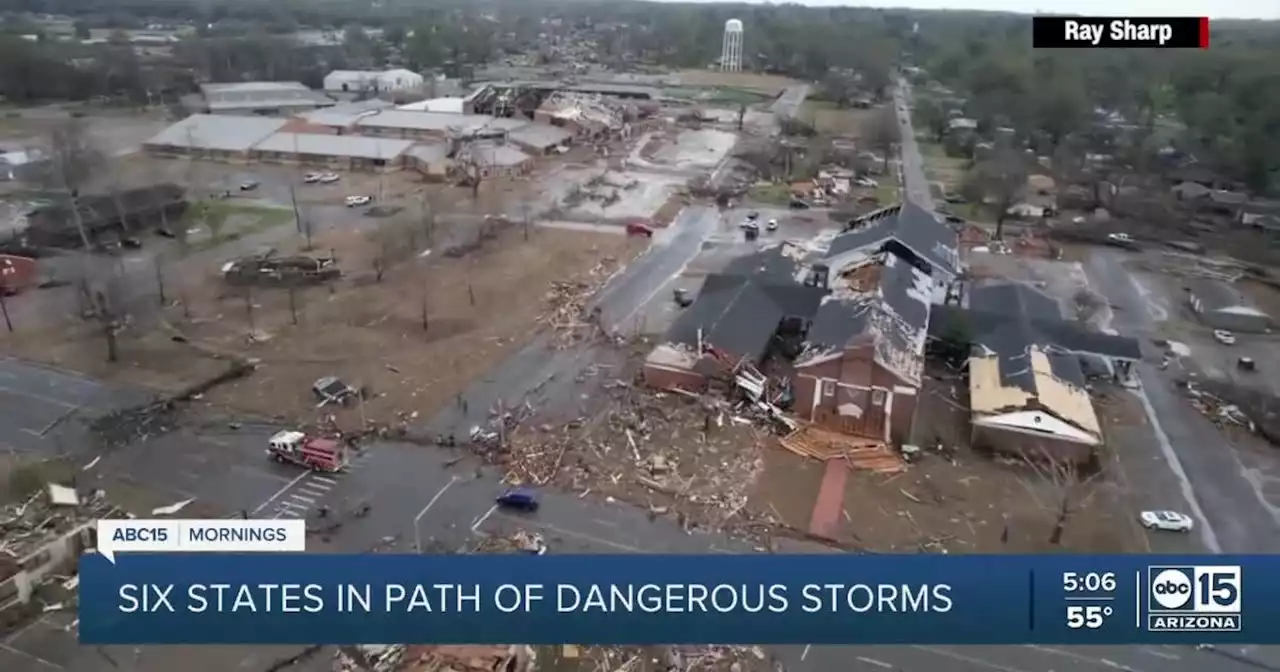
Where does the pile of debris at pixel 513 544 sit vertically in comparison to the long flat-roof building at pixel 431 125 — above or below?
below

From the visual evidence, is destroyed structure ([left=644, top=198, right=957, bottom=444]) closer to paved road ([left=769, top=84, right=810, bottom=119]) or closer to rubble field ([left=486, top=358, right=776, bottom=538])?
rubble field ([left=486, top=358, right=776, bottom=538])

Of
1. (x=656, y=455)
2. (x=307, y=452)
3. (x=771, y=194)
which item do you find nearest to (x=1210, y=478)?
(x=656, y=455)

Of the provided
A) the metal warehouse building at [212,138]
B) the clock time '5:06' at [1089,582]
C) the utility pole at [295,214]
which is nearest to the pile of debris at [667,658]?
the clock time '5:06' at [1089,582]

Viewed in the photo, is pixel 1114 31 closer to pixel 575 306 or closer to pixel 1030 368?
pixel 1030 368

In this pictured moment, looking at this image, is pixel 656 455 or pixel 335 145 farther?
pixel 335 145

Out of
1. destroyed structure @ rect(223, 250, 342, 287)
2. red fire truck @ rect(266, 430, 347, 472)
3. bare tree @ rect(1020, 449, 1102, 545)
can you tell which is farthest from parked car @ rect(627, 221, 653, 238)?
bare tree @ rect(1020, 449, 1102, 545)

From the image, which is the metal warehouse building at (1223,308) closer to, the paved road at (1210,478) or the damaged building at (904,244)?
the paved road at (1210,478)
